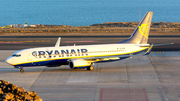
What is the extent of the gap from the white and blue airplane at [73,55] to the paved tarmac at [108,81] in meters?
1.44

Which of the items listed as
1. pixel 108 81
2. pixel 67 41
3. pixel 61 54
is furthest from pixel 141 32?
pixel 67 41

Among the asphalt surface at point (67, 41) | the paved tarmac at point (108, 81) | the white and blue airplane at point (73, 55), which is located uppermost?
the white and blue airplane at point (73, 55)

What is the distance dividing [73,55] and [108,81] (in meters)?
7.67

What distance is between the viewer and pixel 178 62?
45344 millimetres

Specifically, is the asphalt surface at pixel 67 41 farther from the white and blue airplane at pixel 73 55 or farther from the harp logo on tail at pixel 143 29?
the white and blue airplane at pixel 73 55

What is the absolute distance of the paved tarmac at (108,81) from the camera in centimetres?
3002

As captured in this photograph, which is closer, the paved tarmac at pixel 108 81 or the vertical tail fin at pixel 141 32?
the paved tarmac at pixel 108 81

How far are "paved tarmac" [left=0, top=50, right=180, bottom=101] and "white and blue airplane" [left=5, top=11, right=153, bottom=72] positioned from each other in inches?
56.9

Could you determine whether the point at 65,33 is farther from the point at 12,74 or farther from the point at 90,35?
the point at 12,74

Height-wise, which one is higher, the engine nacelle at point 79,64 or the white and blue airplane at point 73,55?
the white and blue airplane at point 73,55

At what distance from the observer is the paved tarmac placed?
30.0 m

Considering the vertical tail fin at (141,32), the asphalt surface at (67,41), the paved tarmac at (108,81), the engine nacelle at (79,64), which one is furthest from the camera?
the asphalt surface at (67,41)

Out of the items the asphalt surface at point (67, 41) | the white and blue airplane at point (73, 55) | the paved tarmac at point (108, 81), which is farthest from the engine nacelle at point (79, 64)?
the asphalt surface at point (67, 41)

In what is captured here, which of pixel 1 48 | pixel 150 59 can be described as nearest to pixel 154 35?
pixel 150 59
